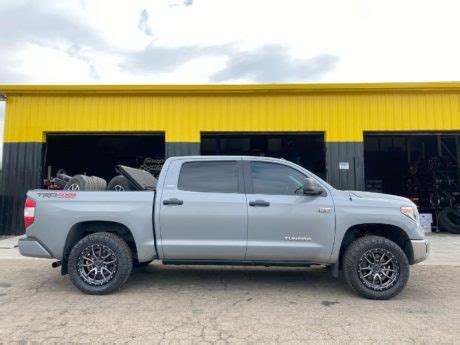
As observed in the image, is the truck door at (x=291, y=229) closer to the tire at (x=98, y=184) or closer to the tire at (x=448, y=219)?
the tire at (x=98, y=184)

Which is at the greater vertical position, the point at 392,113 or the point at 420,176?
the point at 392,113

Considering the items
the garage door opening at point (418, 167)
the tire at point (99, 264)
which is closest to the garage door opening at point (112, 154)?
the garage door opening at point (418, 167)

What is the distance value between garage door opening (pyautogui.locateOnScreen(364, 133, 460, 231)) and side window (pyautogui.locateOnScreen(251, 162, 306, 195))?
7506 millimetres

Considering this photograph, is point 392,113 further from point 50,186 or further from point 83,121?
point 50,186

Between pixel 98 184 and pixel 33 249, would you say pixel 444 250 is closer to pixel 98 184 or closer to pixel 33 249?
pixel 98 184

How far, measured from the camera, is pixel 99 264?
4.68 metres

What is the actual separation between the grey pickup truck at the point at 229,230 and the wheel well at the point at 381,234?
0.07 ft

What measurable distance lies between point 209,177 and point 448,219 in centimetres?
1031

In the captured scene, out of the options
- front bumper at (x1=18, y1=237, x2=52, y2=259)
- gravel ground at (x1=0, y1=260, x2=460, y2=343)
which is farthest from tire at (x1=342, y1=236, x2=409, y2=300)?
front bumper at (x1=18, y1=237, x2=52, y2=259)

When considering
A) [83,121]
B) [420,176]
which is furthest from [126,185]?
[420,176]

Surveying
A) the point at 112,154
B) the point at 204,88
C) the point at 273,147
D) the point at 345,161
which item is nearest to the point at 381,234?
the point at 345,161

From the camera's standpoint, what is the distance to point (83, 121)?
10.5 meters

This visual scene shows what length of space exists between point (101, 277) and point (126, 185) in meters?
1.38

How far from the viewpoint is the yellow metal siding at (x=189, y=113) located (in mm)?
10406
